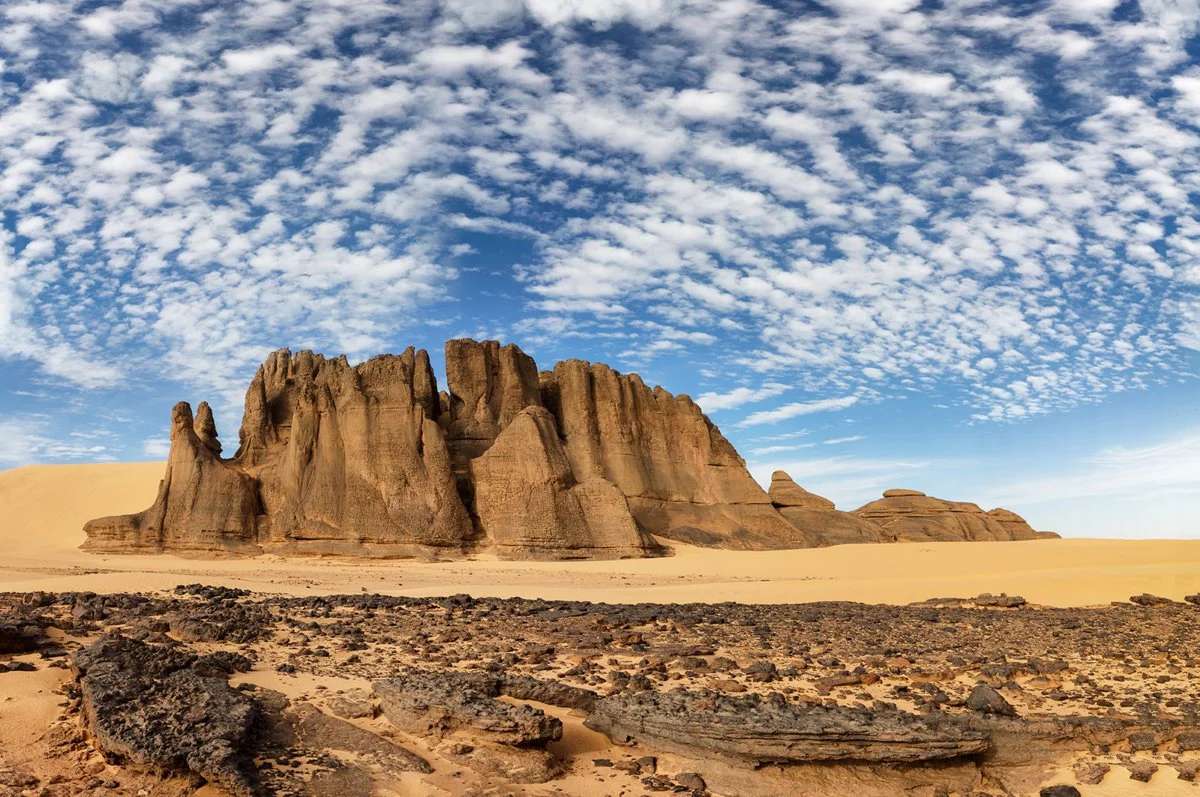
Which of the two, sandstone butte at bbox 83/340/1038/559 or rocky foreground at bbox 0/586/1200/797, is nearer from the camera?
rocky foreground at bbox 0/586/1200/797

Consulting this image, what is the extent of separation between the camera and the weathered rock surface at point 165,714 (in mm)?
5816

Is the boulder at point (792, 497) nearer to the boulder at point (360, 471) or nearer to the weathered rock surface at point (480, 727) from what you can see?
the boulder at point (360, 471)

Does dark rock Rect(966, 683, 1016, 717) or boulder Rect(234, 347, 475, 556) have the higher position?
boulder Rect(234, 347, 475, 556)

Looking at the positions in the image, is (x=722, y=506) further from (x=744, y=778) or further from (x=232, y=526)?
(x=744, y=778)

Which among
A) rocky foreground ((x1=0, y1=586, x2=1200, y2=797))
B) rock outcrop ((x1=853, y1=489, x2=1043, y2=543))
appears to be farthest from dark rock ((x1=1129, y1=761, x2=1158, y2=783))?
rock outcrop ((x1=853, y1=489, x2=1043, y2=543))

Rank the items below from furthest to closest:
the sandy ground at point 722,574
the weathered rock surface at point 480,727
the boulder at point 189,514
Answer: the boulder at point 189,514, the sandy ground at point 722,574, the weathered rock surface at point 480,727

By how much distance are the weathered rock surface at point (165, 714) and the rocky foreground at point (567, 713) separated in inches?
0.8

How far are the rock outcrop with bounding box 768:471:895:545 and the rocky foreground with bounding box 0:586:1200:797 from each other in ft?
135

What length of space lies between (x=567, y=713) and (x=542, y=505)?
34.0 metres

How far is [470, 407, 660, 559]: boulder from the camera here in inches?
1617

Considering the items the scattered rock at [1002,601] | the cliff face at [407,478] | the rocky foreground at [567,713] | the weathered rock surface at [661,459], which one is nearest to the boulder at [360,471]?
the cliff face at [407,478]

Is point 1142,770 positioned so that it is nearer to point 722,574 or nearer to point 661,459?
point 722,574

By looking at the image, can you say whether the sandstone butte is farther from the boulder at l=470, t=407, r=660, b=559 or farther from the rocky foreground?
the rocky foreground

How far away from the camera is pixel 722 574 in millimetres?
34281
